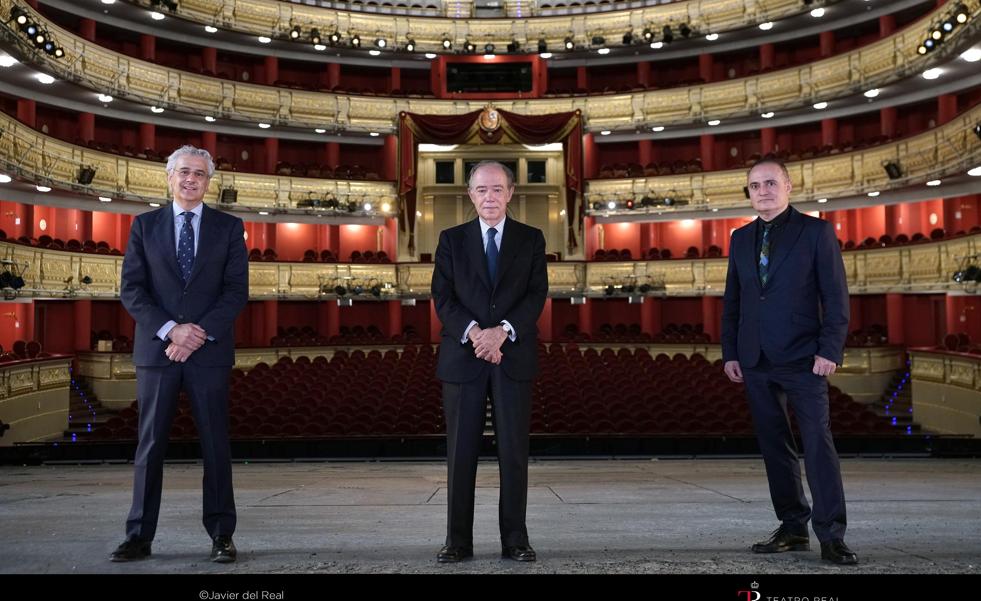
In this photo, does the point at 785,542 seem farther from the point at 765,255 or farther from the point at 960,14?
the point at 960,14

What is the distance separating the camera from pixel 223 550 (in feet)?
9.61

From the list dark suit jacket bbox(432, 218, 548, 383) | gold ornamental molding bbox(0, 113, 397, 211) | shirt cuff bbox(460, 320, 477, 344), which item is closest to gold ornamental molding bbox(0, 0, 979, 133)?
gold ornamental molding bbox(0, 113, 397, 211)

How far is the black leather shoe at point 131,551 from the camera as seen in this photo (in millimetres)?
2943

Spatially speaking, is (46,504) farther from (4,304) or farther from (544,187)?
(544,187)

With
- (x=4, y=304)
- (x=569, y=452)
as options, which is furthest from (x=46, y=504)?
(x=4, y=304)

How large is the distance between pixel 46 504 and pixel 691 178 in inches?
892

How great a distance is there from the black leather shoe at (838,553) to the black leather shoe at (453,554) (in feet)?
4.39

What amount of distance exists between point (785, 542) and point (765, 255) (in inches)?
48.3

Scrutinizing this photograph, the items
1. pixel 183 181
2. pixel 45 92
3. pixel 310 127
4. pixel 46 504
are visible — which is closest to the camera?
pixel 183 181

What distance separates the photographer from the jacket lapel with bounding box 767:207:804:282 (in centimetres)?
347

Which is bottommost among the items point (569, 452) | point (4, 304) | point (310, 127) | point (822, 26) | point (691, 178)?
point (569, 452)

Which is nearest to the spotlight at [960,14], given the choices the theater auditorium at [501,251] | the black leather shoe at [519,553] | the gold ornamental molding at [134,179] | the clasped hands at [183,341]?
the theater auditorium at [501,251]

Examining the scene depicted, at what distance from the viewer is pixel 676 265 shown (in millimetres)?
23891

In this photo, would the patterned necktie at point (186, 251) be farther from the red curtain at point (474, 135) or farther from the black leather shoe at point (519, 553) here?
the red curtain at point (474, 135)
